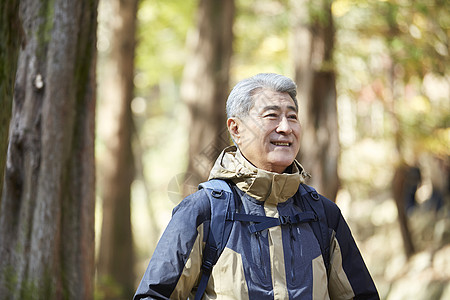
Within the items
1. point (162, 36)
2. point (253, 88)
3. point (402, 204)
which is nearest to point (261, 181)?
point (253, 88)

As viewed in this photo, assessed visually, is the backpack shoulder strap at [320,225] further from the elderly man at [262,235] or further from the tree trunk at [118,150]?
the tree trunk at [118,150]

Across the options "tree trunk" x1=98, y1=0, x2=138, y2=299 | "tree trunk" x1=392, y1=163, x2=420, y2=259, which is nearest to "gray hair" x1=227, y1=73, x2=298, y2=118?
"tree trunk" x1=98, y1=0, x2=138, y2=299

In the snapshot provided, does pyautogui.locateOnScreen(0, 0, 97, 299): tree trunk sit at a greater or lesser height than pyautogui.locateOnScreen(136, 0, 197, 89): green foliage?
lesser

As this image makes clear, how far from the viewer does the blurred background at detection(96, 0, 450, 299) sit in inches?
336

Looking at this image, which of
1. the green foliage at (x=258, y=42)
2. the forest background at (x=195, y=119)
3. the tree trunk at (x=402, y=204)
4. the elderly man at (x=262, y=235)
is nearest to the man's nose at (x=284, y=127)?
the elderly man at (x=262, y=235)

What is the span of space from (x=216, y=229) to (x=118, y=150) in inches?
380

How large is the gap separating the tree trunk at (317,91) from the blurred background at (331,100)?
16 millimetres

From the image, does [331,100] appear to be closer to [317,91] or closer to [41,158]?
[317,91]

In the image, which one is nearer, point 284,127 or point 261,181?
point 261,181

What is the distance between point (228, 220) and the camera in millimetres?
2410

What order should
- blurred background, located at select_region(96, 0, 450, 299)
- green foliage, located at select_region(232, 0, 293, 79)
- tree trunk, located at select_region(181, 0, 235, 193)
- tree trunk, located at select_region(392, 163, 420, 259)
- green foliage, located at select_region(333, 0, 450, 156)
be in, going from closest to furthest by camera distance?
blurred background, located at select_region(96, 0, 450, 299) → green foliage, located at select_region(333, 0, 450, 156) → tree trunk, located at select_region(181, 0, 235, 193) → tree trunk, located at select_region(392, 163, 420, 259) → green foliage, located at select_region(232, 0, 293, 79)

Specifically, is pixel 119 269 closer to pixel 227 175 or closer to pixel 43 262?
pixel 43 262

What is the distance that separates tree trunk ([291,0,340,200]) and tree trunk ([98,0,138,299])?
4.40 meters

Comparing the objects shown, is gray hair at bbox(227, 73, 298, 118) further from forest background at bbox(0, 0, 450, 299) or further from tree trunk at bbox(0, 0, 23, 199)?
tree trunk at bbox(0, 0, 23, 199)
